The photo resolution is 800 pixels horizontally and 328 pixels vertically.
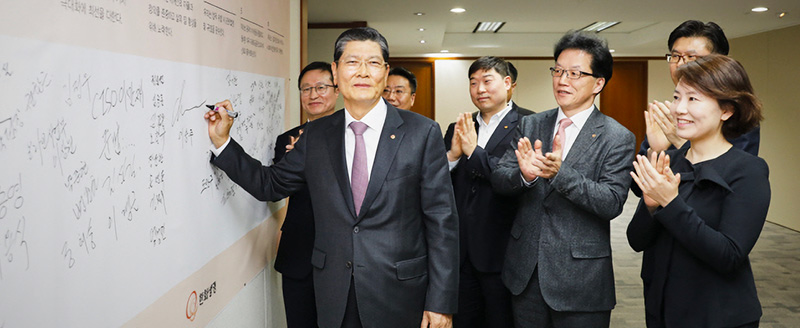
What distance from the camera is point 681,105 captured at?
1.75 m

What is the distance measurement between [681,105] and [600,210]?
1.52ft

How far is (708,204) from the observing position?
170cm

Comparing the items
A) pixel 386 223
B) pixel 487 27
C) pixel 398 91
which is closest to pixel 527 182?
pixel 386 223

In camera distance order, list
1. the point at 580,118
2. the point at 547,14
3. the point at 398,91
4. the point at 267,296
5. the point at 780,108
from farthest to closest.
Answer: the point at 780,108 → the point at 547,14 → the point at 398,91 → the point at 267,296 → the point at 580,118

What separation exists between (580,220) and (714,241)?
0.57 m

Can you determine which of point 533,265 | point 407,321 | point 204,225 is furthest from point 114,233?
point 533,265

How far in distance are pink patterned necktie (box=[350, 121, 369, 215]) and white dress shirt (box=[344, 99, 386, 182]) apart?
2 cm

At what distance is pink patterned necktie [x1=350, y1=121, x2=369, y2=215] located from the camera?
1872 millimetres

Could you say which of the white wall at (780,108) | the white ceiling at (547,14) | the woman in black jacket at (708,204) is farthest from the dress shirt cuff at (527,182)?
the white wall at (780,108)

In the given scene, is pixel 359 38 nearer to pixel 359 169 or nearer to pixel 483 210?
pixel 359 169

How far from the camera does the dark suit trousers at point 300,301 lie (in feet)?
7.77

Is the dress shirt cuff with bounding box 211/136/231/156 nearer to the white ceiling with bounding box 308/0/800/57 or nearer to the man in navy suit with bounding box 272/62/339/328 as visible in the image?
the man in navy suit with bounding box 272/62/339/328

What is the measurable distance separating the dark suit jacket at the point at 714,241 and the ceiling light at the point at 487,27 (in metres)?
7.69

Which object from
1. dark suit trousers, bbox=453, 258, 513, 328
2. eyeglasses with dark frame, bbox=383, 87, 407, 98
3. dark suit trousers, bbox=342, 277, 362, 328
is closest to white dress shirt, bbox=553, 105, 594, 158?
dark suit trousers, bbox=453, 258, 513, 328
